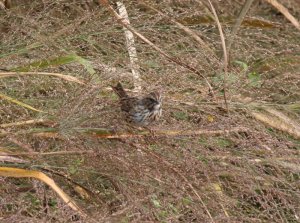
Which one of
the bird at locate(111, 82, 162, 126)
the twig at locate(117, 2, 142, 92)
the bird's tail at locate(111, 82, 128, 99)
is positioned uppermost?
the twig at locate(117, 2, 142, 92)

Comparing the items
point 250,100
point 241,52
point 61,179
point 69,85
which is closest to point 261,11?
point 241,52

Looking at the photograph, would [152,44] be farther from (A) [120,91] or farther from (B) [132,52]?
(A) [120,91]

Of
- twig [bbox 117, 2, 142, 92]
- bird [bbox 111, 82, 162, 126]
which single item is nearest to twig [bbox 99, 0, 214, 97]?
twig [bbox 117, 2, 142, 92]

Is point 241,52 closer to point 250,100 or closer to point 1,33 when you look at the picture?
point 250,100

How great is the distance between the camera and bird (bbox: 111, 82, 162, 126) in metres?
2.99

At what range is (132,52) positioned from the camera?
3217mm

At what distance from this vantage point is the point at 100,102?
2.76m

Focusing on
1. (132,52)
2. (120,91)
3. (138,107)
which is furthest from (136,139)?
(132,52)

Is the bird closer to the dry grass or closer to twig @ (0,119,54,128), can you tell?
the dry grass

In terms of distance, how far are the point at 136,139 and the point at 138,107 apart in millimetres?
485

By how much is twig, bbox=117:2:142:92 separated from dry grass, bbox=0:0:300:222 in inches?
1.1

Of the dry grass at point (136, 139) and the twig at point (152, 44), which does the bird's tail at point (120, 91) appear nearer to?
the dry grass at point (136, 139)

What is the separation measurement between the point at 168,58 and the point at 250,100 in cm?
45

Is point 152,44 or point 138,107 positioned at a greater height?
point 152,44
